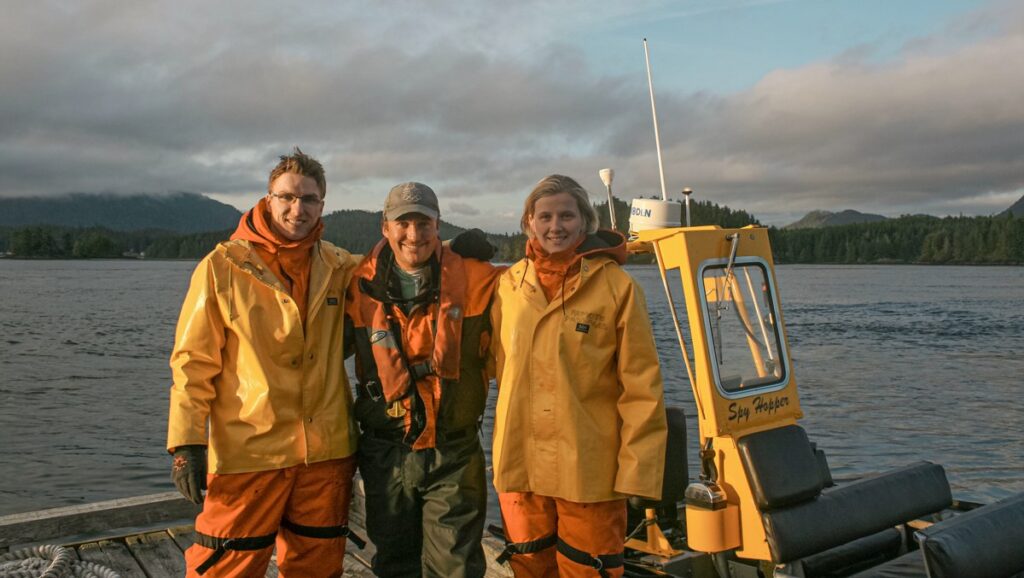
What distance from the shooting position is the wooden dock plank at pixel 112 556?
4211mm

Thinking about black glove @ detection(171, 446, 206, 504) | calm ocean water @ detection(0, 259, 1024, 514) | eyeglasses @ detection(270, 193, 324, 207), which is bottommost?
calm ocean water @ detection(0, 259, 1024, 514)

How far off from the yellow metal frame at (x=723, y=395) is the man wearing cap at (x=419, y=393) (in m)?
1.32

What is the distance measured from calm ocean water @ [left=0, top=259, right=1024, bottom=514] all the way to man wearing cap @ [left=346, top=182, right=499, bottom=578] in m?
1.61

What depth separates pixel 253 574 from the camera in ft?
9.99

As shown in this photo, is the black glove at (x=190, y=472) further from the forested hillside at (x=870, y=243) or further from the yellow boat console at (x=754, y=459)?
the forested hillside at (x=870, y=243)

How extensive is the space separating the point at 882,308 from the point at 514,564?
38.1m

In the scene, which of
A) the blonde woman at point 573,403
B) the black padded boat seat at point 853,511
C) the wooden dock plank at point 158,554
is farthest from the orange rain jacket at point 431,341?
the wooden dock plank at point 158,554

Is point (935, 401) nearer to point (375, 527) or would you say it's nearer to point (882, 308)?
point (375, 527)

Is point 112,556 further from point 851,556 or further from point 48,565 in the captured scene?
point 851,556

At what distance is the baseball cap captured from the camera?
10.1 ft

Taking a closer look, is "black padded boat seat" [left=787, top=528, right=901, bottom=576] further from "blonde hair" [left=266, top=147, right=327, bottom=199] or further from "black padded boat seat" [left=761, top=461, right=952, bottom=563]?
"blonde hair" [left=266, top=147, right=327, bottom=199]

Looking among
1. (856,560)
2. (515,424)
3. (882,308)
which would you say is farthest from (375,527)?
(882,308)

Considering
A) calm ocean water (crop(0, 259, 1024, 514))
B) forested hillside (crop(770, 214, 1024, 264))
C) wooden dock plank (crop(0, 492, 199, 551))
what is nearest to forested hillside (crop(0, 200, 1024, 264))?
forested hillside (crop(770, 214, 1024, 264))

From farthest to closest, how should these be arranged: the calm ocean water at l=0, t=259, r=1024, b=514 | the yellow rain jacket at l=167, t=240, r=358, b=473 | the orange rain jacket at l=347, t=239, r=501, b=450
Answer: the calm ocean water at l=0, t=259, r=1024, b=514 < the orange rain jacket at l=347, t=239, r=501, b=450 < the yellow rain jacket at l=167, t=240, r=358, b=473
